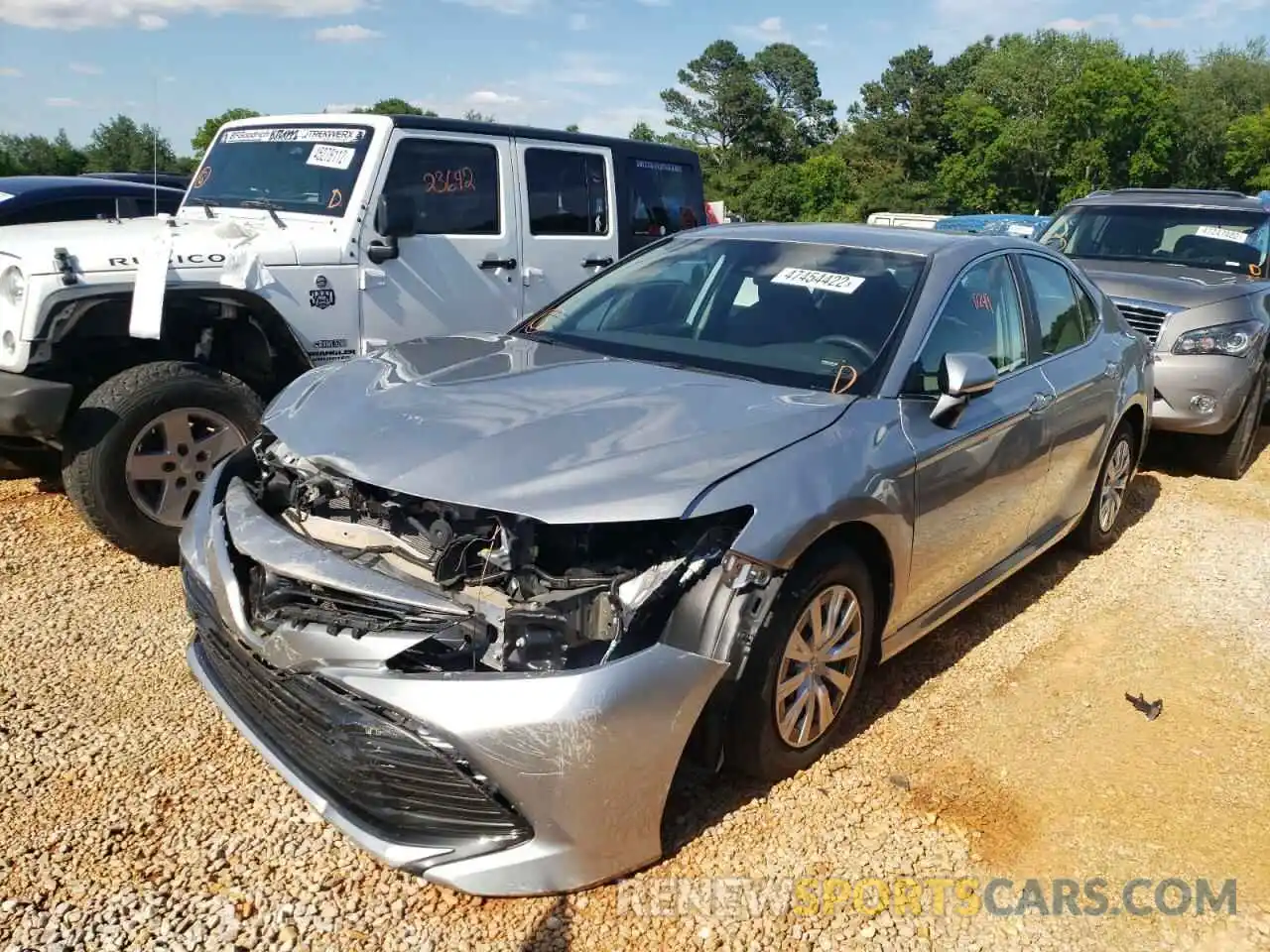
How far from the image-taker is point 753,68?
292 feet

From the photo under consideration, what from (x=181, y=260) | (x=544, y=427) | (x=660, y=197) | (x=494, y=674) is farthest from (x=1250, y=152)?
(x=494, y=674)

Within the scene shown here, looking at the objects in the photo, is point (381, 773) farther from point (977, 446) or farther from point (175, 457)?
point (175, 457)

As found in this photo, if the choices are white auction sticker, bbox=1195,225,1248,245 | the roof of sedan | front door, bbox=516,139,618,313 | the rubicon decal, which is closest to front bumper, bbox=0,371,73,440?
the rubicon decal

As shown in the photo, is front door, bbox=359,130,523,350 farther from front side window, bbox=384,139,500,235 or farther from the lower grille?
the lower grille

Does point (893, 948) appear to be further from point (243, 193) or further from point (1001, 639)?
point (243, 193)

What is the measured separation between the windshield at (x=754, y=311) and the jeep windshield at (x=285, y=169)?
181 centimetres

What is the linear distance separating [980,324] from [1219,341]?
12.6ft

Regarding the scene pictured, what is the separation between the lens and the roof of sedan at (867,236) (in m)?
3.97

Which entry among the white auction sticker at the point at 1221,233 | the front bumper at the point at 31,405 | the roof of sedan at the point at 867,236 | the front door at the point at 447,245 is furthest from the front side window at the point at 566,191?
the white auction sticker at the point at 1221,233

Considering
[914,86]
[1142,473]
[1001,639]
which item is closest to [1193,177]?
[914,86]

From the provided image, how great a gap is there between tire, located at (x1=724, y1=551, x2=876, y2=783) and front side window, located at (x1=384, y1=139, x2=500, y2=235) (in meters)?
3.46

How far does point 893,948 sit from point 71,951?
1996 millimetres

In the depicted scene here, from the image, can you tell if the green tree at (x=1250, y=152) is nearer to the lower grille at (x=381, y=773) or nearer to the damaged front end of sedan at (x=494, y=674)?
the damaged front end of sedan at (x=494, y=674)

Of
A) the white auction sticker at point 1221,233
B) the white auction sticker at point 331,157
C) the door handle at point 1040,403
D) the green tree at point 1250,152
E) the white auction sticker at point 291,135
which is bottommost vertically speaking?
the door handle at point 1040,403
